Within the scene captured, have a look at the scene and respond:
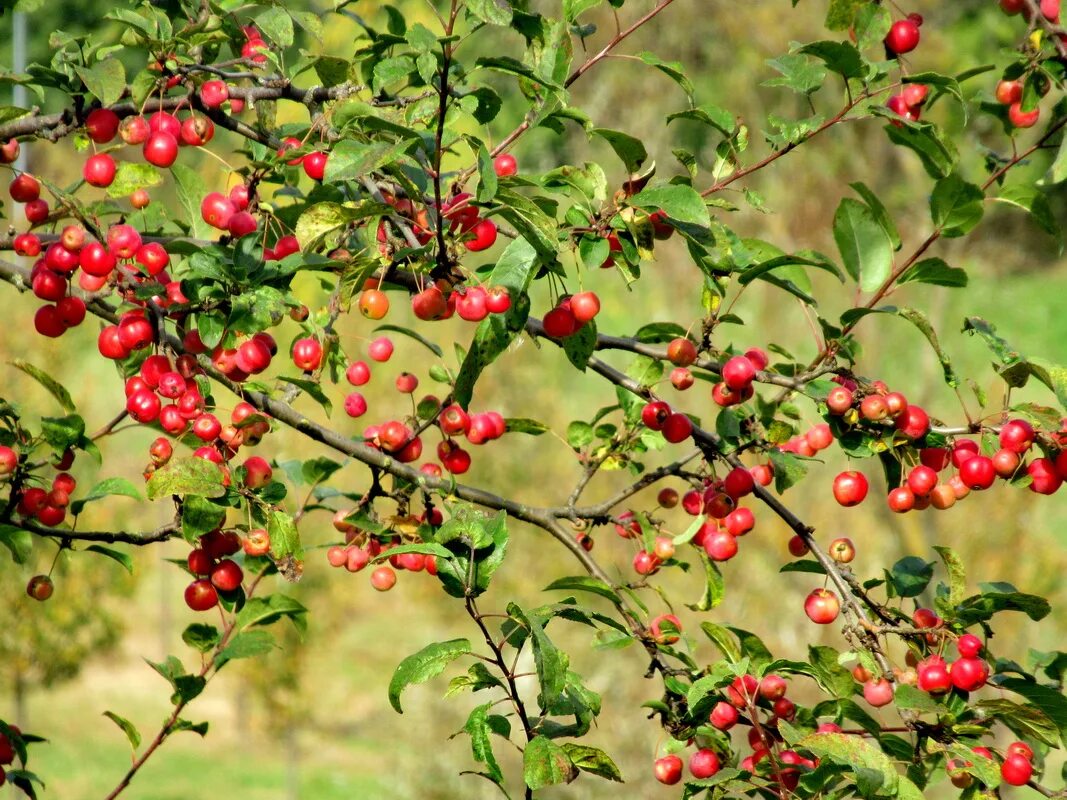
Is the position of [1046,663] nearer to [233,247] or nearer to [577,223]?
[577,223]

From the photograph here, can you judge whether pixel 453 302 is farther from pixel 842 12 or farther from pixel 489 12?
pixel 842 12

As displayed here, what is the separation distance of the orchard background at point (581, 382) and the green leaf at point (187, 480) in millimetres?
21

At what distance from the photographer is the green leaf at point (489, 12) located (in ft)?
4.01

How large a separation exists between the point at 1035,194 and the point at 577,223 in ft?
2.42

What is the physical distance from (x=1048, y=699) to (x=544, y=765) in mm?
720

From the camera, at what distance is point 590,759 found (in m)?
1.40

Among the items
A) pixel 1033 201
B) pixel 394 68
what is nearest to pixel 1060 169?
pixel 1033 201

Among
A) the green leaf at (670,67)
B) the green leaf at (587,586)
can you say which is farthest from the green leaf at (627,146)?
the green leaf at (587,586)

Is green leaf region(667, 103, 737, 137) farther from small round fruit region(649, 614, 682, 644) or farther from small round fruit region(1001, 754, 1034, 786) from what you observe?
small round fruit region(1001, 754, 1034, 786)

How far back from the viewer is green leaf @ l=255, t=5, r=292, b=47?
1677mm

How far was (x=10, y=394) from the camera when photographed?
656 centimetres

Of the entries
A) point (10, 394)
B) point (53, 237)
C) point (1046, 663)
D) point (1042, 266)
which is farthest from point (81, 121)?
point (1042, 266)

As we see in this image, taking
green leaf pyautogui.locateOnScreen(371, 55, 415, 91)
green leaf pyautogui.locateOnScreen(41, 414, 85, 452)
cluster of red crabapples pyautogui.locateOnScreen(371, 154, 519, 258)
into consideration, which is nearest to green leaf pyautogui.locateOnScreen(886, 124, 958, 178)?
cluster of red crabapples pyautogui.locateOnScreen(371, 154, 519, 258)

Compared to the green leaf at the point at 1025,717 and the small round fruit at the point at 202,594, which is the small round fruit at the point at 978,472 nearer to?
the green leaf at the point at 1025,717
